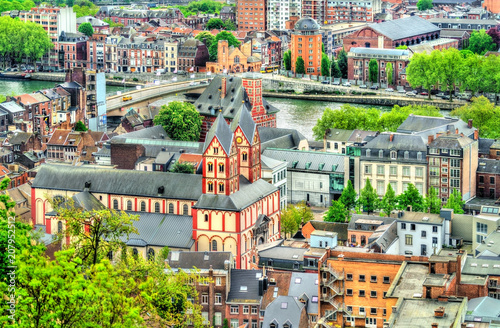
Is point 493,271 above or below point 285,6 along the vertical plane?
below

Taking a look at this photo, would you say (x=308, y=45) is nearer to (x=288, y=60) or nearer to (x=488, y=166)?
(x=288, y=60)

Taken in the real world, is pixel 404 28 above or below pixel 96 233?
above

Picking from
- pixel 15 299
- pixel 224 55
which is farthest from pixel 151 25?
pixel 15 299

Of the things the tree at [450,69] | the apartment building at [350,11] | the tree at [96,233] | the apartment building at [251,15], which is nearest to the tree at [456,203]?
the tree at [96,233]

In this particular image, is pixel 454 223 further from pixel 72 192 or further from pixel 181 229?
pixel 72 192

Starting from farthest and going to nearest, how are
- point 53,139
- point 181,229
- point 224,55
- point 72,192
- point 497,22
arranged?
point 497,22 → point 224,55 → point 53,139 → point 72,192 → point 181,229

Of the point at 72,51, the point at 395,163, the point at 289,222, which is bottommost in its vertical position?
the point at 289,222

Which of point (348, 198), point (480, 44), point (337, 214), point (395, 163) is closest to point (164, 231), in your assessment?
point (337, 214)
